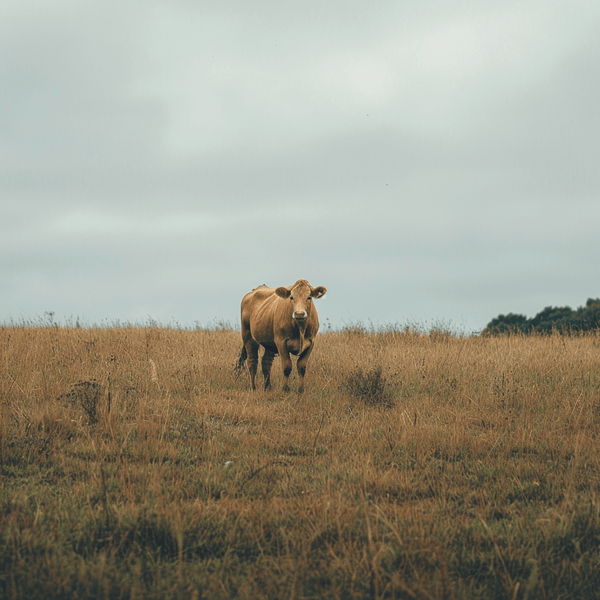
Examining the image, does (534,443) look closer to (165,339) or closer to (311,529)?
(311,529)

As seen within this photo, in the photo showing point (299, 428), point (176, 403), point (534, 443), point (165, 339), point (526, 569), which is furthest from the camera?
point (165, 339)

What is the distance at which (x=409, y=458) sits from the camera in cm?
529

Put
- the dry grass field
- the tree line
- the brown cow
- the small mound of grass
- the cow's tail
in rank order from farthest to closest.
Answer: the tree line
the cow's tail
the brown cow
the small mound of grass
the dry grass field

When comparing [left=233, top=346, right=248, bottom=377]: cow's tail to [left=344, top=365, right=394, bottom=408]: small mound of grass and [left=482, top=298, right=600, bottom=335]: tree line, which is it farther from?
[left=482, top=298, right=600, bottom=335]: tree line

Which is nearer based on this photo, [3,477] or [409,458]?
[3,477]

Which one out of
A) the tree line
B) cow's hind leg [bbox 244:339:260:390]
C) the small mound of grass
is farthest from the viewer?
the tree line

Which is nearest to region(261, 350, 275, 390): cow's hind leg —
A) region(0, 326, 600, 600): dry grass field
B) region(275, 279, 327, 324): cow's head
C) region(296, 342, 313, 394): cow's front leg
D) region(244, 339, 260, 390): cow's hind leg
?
region(244, 339, 260, 390): cow's hind leg

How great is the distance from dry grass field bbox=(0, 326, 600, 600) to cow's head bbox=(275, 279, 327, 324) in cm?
142

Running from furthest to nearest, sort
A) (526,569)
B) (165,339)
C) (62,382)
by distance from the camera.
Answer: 1. (165,339)
2. (62,382)
3. (526,569)

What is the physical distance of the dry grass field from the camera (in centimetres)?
301

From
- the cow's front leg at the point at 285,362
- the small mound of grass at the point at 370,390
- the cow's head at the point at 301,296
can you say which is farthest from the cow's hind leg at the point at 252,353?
the small mound of grass at the point at 370,390

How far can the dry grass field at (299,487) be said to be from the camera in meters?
3.01

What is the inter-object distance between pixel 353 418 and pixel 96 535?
409 centimetres

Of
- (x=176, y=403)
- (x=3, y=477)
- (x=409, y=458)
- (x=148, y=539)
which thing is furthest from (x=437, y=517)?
(x=176, y=403)
